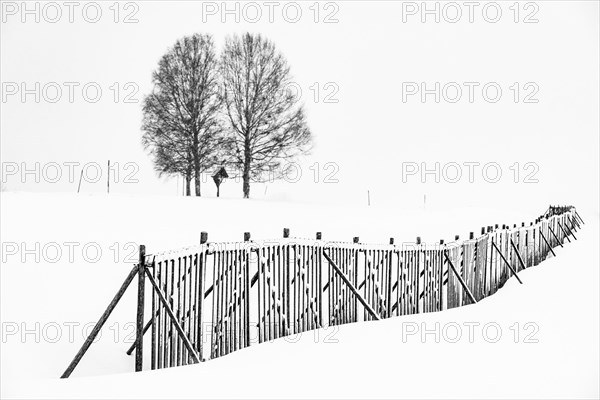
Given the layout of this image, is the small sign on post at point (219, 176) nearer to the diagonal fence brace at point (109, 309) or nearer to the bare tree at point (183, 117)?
the bare tree at point (183, 117)

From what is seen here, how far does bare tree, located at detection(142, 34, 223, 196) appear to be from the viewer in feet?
120

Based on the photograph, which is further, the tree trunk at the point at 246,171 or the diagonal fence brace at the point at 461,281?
the tree trunk at the point at 246,171

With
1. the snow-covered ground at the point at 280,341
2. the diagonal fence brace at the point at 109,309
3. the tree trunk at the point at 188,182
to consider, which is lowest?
the snow-covered ground at the point at 280,341

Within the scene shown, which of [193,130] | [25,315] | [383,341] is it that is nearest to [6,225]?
[25,315]

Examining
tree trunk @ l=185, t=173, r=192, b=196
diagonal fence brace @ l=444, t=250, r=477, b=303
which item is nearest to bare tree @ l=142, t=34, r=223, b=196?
tree trunk @ l=185, t=173, r=192, b=196

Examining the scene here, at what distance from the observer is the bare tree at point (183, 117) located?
36.5 m

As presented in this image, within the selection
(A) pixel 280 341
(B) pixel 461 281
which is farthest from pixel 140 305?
(B) pixel 461 281

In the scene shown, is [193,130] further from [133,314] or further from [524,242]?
[133,314]

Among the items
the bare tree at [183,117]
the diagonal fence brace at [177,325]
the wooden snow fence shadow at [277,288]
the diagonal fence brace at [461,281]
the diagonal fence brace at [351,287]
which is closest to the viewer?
the diagonal fence brace at [177,325]

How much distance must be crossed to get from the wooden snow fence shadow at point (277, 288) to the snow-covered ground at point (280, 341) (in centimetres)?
40

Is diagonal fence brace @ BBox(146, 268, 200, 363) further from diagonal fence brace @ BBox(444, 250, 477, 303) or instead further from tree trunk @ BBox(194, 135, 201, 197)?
tree trunk @ BBox(194, 135, 201, 197)

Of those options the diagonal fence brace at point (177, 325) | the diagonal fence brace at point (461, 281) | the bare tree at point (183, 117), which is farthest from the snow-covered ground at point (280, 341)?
the bare tree at point (183, 117)

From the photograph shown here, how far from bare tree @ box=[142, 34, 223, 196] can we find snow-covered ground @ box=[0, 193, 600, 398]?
14687 mm

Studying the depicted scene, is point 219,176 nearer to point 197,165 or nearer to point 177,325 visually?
point 197,165
